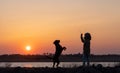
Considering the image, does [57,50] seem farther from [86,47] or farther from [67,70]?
[67,70]

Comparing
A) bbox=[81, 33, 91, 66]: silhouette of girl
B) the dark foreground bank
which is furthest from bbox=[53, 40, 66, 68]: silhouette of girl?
the dark foreground bank

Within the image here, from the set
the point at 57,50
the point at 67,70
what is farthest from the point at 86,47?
the point at 67,70

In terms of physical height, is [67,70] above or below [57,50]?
below

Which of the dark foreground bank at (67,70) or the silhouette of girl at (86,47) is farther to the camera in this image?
the silhouette of girl at (86,47)

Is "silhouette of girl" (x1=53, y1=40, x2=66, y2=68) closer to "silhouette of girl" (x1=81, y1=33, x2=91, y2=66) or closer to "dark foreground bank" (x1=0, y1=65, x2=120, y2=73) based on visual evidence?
"silhouette of girl" (x1=81, y1=33, x2=91, y2=66)

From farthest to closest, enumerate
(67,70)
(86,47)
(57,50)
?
(57,50), (86,47), (67,70)

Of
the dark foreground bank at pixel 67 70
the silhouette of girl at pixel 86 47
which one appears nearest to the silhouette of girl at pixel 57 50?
the silhouette of girl at pixel 86 47

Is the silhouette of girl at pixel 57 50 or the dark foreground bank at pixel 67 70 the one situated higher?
the silhouette of girl at pixel 57 50

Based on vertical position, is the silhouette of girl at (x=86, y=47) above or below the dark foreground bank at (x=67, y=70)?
above

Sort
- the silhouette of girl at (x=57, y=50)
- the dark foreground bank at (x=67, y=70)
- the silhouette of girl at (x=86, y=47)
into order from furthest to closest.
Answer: the silhouette of girl at (x=57, y=50) < the silhouette of girl at (x=86, y=47) < the dark foreground bank at (x=67, y=70)

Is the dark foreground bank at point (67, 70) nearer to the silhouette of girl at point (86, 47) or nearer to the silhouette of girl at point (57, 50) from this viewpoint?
the silhouette of girl at point (86, 47)

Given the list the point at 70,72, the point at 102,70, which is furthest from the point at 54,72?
the point at 102,70

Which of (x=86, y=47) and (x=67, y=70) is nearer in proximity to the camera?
(x=67, y=70)

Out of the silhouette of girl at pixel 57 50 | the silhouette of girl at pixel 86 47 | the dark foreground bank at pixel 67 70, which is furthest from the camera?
the silhouette of girl at pixel 57 50
